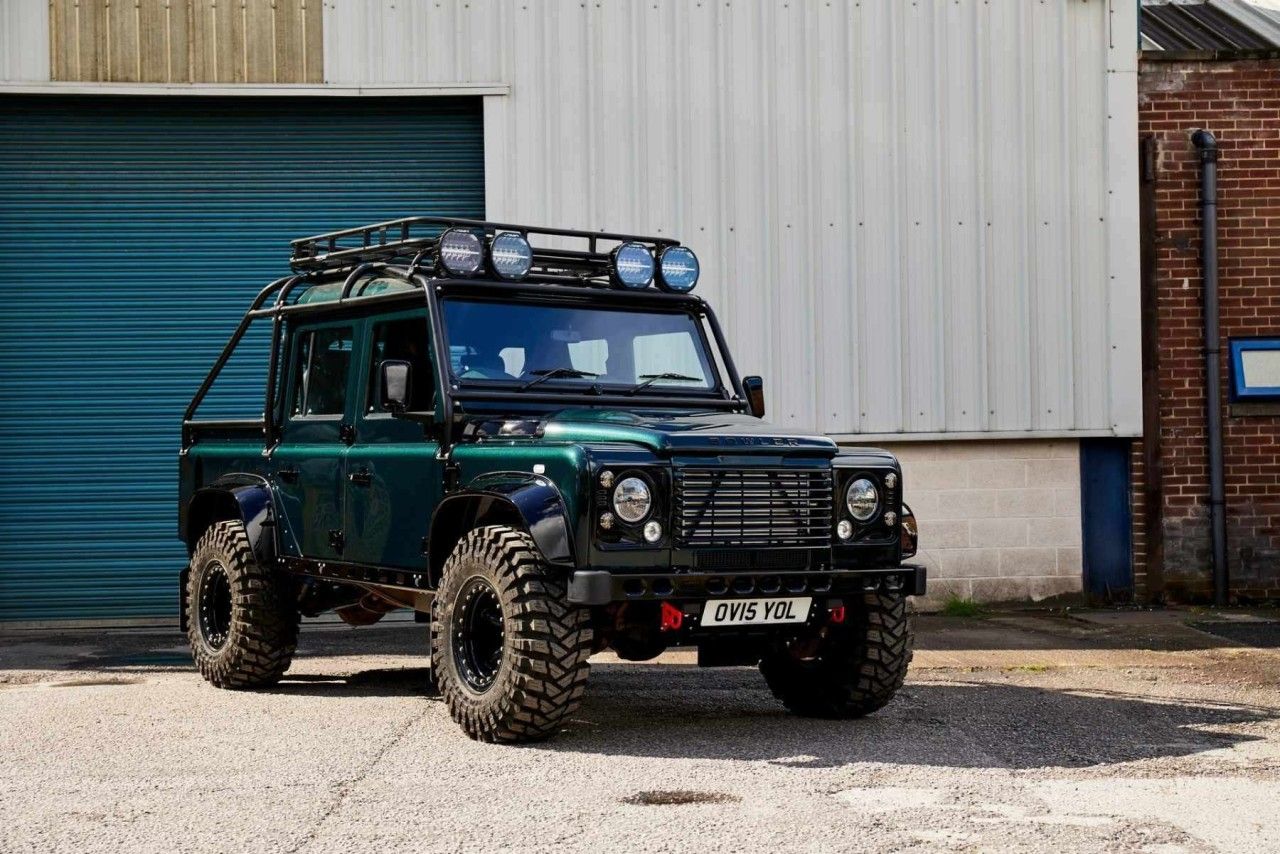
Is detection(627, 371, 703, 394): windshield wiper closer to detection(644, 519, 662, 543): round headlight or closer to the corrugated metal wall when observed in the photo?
detection(644, 519, 662, 543): round headlight

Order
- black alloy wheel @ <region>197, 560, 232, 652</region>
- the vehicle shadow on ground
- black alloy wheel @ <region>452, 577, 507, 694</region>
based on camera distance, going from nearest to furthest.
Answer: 1. the vehicle shadow on ground
2. black alloy wheel @ <region>452, 577, 507, 694</region>
3. black alloy wheel @ <region>197, 560, 232, 652</region>

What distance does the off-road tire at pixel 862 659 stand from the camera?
310 inches

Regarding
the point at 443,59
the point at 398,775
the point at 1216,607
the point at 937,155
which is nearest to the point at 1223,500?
the point at 1216,607

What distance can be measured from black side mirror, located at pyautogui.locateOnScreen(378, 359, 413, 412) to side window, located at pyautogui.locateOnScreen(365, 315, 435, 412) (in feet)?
0.40

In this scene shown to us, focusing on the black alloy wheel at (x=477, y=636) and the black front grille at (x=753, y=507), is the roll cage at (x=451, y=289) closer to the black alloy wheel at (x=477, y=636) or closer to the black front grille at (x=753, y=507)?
the black alloy wheel at (x=477, y=636)

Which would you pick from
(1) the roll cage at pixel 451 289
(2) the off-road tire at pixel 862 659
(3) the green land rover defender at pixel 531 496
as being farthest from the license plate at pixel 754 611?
(1) the roll cage at pixel 451 289

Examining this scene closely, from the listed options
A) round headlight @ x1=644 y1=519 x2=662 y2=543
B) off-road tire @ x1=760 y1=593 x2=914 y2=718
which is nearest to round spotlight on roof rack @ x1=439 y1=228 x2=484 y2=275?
round headlight @ x1=644 y1=519 x2=662 y2=543

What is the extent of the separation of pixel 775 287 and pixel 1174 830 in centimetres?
877

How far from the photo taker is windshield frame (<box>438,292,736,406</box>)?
26.4ft

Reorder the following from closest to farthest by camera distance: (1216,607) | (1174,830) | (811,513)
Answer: (1174,830) → (811,513) → (1216,607)

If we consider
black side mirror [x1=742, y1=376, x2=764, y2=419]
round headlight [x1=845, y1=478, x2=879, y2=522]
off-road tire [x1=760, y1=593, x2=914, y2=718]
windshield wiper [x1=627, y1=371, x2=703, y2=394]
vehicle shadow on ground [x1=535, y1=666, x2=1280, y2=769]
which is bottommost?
vehicle shadow on ground [x1=535, y1=666, x2=1280, y2=769]

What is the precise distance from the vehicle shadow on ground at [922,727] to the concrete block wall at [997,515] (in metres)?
4.40

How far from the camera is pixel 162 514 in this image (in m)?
14.1

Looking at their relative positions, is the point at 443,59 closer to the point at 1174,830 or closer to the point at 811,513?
the point at 811,513
